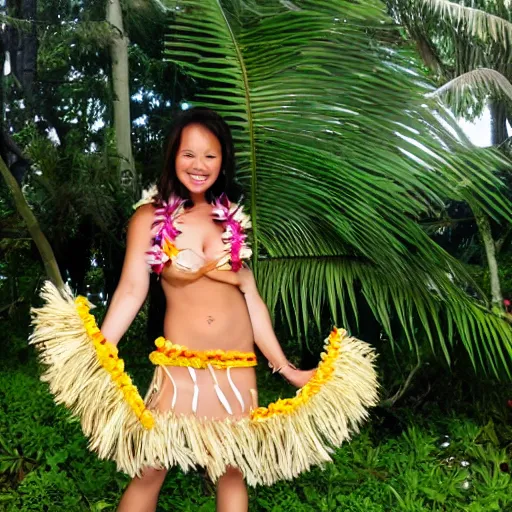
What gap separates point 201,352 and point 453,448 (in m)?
1.75

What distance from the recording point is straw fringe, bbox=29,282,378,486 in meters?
1.68

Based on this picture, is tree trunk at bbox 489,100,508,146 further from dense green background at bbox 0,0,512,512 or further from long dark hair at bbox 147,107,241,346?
long dark hair at bbox 147,107,241,346

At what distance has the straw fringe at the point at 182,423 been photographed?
5.53 ft

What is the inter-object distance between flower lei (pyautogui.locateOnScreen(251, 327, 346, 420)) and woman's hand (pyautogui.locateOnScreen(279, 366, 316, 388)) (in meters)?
0.02

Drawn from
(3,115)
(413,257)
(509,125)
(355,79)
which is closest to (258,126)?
(355,79)

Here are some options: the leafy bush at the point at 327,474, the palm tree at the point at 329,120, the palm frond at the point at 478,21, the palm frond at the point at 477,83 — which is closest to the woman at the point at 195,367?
the palm tree at the point at 329,120

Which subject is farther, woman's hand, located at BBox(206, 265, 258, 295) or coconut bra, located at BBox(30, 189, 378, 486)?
woman's hand, located at BBox(206, 265, 258, 295)

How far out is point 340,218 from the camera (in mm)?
2268

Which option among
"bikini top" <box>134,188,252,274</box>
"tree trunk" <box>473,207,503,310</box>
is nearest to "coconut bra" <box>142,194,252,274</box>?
"bikini top" <box>134,188,252,274</box>

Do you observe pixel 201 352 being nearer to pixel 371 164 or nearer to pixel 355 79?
pixel 371 164

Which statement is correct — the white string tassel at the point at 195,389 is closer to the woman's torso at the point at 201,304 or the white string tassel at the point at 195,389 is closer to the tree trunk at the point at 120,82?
the woman's torso at the point at 201,304

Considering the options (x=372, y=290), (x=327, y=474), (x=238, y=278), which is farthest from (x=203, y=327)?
(x=327, y=474)

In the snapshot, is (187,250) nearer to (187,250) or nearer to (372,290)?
(187,250)

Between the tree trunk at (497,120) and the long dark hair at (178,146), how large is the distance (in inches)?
151
